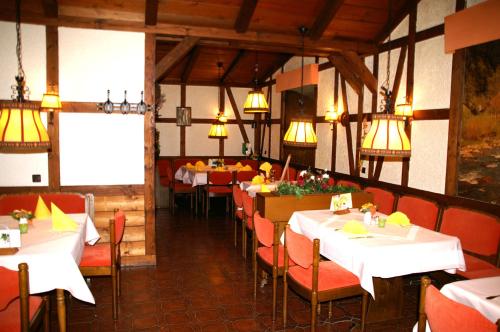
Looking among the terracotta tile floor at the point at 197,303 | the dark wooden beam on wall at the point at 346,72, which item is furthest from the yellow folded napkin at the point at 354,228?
the dark wooden beam on wall at the point at 346,72

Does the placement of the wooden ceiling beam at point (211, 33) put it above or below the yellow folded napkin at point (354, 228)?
above

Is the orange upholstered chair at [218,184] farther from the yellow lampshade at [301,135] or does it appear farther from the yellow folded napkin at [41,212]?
the yellow folded napkin at [41,212]

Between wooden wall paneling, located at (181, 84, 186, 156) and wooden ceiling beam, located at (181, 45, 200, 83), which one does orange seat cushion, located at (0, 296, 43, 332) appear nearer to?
wooden ceiling beam, located at (181, 45, 200, 83)

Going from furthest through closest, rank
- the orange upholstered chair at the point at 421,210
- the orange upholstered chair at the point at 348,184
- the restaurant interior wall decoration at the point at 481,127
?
the orange upholstered chair at the point at 348,184
the orange upholstered chair at the point at 421,210
the restaurant interior wall decoration at the point at 481,127

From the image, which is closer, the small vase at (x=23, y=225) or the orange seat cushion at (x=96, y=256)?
the small vase at (x=23, y=225)

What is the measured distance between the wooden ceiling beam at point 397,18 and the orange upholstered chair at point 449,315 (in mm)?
4148

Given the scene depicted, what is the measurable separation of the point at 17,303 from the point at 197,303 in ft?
5.69

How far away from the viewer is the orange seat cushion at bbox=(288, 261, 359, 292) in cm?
314

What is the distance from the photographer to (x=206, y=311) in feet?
12.4

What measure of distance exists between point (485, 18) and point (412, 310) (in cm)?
324

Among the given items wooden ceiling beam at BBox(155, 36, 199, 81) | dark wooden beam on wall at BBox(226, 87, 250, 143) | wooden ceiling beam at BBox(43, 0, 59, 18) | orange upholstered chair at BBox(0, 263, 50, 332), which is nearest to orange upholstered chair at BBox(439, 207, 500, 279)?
orange upholstered chair at BBox(0, 263, 50, 332)

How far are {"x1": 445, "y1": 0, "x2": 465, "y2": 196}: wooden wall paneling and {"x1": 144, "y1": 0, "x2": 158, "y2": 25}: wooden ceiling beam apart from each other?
3.72 metres

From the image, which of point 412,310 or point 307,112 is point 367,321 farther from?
point 307,112

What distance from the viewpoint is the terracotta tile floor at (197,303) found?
11.5ft
